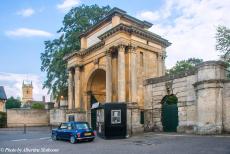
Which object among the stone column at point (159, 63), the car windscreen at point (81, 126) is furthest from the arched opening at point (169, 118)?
the car windscreen at point (81, 126)

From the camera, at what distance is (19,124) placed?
45.5 meters

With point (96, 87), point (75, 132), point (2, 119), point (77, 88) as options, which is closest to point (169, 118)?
point (75, 132)

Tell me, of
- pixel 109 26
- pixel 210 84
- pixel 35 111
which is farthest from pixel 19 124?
pixel 210 84

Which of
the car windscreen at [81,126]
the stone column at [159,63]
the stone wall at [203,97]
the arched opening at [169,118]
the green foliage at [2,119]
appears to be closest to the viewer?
the car windscreen at [81,126]

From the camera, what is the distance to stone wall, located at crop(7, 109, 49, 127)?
45.3 metres

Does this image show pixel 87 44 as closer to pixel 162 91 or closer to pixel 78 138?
pixel 162 91

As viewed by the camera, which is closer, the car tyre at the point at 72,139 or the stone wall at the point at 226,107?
the car tyre at the point at 72,139

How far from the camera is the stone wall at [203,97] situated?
722 inches

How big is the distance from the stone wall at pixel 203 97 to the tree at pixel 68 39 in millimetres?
16494

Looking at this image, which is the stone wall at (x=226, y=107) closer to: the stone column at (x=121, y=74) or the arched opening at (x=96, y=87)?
the stone column at (x=121, y=74)

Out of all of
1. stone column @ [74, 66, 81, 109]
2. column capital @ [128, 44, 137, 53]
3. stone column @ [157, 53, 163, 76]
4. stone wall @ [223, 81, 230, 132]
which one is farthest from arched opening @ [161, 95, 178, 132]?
stone column @ [74, 66, 81, 109]

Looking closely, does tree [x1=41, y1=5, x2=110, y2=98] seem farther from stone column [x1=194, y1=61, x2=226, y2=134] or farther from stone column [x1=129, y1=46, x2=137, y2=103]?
stone column [x1=194, y1=61, x2=226, y2=134]

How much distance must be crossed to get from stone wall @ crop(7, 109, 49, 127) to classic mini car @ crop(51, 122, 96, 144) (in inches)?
1163

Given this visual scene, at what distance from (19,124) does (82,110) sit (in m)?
19.4
